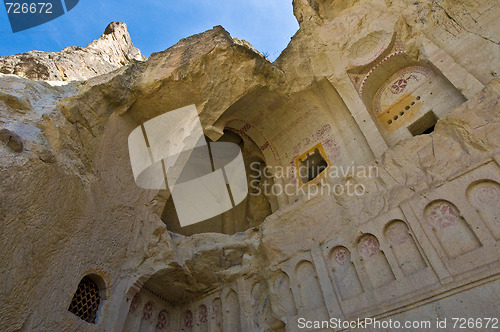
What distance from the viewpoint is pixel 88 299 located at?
6449 millimetres

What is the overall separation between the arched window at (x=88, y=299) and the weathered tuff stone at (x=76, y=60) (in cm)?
533

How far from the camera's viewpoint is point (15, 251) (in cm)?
511

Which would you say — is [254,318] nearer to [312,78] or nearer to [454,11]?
[312,78]

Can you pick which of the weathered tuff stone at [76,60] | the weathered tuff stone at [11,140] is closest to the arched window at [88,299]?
the weathered tuff stone at [11,140]

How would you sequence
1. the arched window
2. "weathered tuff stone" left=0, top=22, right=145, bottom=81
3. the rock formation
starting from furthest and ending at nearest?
"weathered tuff stone" left=0, top=22, right=145, bottom=81
the arched window
the rock formation

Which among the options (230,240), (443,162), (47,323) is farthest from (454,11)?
(47,323)

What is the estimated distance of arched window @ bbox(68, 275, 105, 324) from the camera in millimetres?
6171

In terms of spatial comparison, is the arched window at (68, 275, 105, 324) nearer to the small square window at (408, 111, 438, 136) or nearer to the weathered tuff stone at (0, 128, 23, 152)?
the weathered tuff stone at (0, 128, 23, 152)

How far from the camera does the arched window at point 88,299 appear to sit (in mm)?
6171

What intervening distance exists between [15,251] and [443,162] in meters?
7.21

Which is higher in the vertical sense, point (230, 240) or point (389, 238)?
point (230, 240)

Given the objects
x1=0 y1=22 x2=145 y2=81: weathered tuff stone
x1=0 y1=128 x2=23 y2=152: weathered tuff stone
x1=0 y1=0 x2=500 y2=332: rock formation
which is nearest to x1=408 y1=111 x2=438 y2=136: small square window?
x1=0 y1=0 x2=500 y2=332: rock formation

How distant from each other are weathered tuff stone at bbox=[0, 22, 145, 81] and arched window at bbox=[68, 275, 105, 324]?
5331mm

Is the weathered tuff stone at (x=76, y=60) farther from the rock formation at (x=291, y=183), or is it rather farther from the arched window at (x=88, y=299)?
the arched window at (x=88, y=299)
